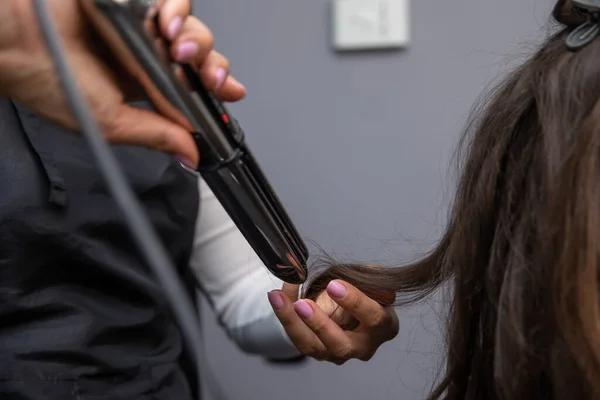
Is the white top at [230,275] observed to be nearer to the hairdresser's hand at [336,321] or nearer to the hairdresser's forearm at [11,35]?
the hairdresser's hand at [336,321]

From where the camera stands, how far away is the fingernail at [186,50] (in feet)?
1.04

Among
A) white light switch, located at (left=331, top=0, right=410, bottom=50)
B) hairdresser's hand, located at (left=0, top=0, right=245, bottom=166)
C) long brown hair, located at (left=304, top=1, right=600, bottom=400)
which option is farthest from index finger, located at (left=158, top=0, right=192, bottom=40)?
white light switch, located at (left=331, top=0, right=410, bottom=50)

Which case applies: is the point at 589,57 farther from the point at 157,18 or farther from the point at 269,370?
the point at 269,370

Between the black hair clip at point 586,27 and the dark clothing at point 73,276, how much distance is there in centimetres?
37

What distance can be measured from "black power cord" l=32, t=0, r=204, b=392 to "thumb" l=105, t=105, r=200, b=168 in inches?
2.7

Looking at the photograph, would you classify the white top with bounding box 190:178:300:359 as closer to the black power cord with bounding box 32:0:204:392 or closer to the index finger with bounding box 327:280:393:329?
the index finger with bounding box 327:280:393:329

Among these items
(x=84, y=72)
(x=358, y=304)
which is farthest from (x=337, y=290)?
(x=84, y=72)

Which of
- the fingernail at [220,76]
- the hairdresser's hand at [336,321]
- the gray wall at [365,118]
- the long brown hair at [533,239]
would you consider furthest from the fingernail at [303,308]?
the gray wall at [365,118]

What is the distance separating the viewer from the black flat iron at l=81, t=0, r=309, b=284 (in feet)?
0.94

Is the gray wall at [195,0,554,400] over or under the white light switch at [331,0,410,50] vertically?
under

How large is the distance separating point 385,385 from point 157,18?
69 cm

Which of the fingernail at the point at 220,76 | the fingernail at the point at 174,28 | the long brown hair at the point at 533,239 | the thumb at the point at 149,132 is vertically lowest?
the long brown hair at the point at 533,239

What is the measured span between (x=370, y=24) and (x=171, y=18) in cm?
57

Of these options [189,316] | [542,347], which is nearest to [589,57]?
[542,347]
